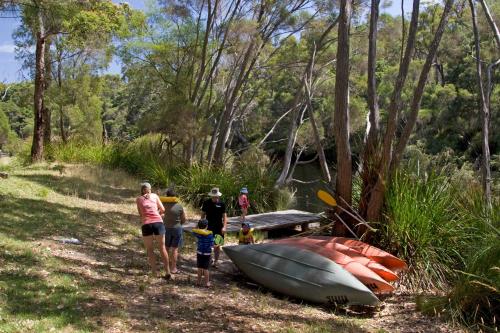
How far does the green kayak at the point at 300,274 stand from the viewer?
6.79m

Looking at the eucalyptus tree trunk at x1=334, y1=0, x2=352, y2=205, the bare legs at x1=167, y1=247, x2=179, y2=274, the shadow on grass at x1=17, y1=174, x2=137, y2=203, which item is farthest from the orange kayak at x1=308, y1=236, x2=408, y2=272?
the shadow on grass at x1=17, y1=174, x2=137, y2=203

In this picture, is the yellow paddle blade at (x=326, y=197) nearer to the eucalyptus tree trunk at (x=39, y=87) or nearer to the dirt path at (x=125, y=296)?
the dirt path at (x=125, y=296)

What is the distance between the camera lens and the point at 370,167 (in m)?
9.07

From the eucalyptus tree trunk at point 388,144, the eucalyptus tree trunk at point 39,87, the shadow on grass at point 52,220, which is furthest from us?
the eucalyptus tree trunk at point 39,87

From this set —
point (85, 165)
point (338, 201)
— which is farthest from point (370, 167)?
point (85, 165)

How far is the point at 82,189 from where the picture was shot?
14234 mm

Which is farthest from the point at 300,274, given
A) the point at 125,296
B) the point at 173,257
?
the point at 125,296

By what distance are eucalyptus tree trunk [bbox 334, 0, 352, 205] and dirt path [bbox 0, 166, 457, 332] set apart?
2385 millimetres

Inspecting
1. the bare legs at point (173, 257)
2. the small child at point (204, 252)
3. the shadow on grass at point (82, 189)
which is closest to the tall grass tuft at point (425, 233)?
the small child at point (204, 252)

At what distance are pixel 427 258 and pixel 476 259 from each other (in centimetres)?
186

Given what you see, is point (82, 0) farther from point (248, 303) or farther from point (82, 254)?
point (248, 303)

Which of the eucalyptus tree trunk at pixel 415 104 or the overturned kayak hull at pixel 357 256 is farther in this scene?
the eucalyptus tree trunk at pixel 415 104

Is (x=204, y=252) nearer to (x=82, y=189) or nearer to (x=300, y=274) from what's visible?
(x=300, y=274)

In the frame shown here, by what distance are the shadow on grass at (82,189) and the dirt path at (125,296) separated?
308 cm
